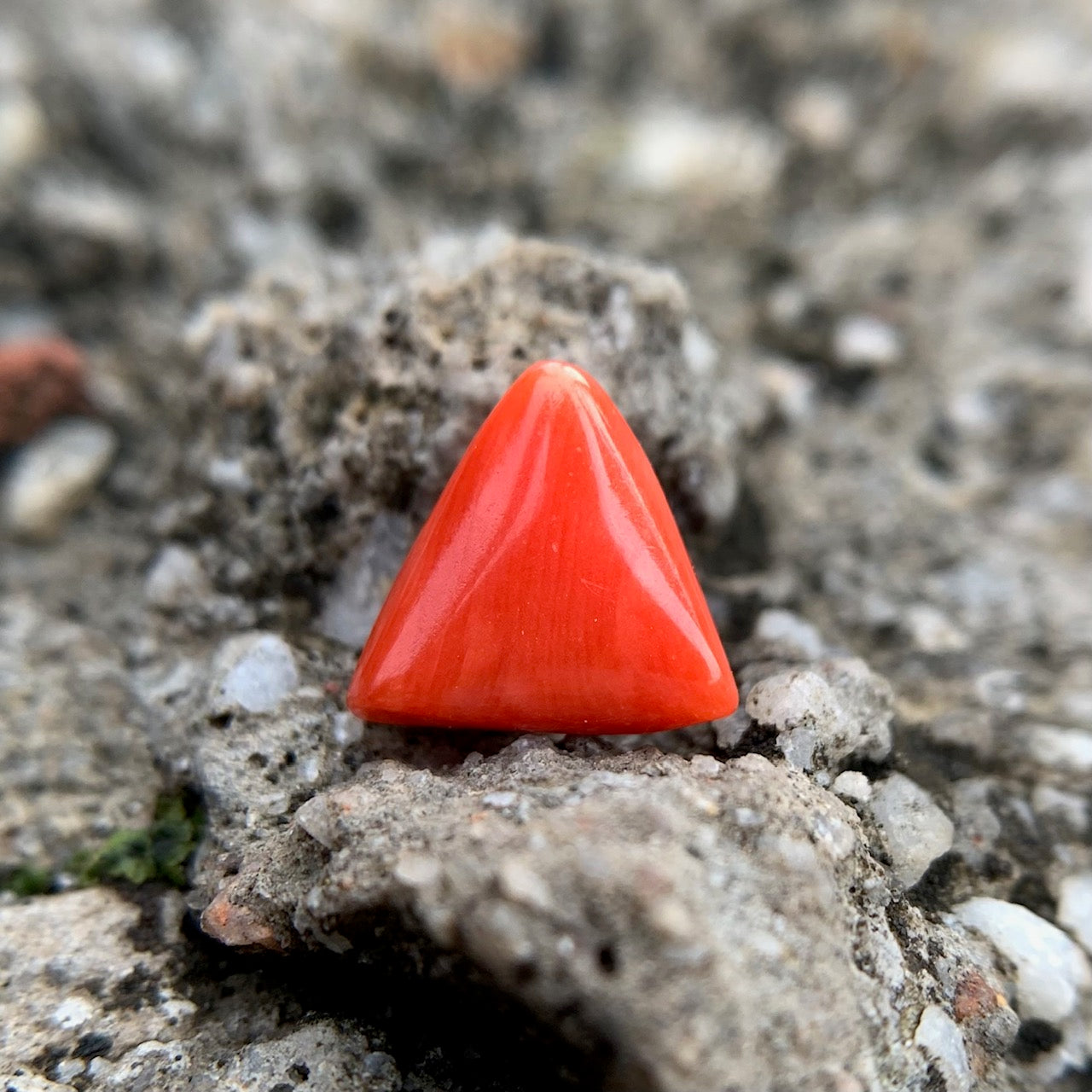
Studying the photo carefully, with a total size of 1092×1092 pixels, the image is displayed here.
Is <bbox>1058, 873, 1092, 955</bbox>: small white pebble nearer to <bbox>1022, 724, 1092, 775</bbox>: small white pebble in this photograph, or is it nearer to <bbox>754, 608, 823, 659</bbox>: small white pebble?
<bbox>1022, 724, 1092, 775</bbox>: small white pebble

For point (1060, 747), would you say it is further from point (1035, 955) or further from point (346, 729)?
point (346, 729)

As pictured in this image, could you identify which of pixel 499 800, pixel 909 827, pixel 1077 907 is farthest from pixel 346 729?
pixel 1077 907

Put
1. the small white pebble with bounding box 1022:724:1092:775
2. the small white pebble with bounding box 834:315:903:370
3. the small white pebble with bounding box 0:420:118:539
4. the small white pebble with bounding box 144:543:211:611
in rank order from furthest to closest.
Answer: the small white pebble with bounding box 834:315:903:370
the small white pebble with bounding box 0:420:118:539
the small white pebble with bounding box 144:543:211:611
the small white pebble with bounding box 1022:724:1092:775

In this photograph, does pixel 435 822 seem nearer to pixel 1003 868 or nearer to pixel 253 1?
pixel 1003 868

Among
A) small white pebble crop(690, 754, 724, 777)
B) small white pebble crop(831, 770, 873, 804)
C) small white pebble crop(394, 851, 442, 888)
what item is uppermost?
small white pebble crop(690, 754, 724, 777)

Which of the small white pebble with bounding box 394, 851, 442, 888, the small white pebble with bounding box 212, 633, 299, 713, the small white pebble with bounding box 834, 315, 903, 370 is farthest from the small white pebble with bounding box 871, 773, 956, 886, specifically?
the small white pebble with bounding box 834, 315, 903, 370

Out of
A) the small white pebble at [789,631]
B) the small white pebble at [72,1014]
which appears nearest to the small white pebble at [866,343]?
the small white pebble at [789,631]

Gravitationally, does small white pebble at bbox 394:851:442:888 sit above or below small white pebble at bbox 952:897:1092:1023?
above

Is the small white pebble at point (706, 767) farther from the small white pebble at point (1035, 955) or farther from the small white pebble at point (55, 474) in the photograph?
the small white pebble at point (55, 474)
